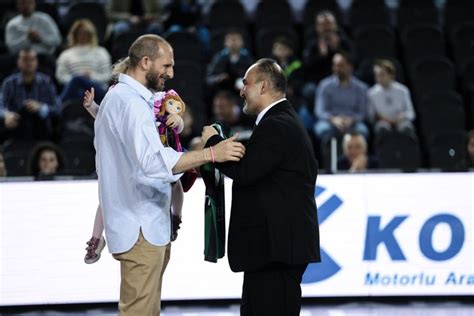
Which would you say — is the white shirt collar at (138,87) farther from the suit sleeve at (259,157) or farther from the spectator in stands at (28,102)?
the spectator in stands at (28,102)

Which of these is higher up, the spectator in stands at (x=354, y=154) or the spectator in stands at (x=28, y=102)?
the spectator in stands at (x=28, y=102)

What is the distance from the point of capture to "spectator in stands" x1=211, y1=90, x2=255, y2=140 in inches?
454

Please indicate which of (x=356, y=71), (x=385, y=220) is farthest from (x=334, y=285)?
(x=356, y=71)

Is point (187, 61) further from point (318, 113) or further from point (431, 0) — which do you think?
point (431, 0)

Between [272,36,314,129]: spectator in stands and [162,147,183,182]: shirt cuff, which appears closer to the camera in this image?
[162,147,183,182]: shirt cuff

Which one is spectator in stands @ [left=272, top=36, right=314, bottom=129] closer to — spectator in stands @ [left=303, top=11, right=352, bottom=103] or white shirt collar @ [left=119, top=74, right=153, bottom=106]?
spectator in stands @ [left=303, top=11, right=352, bottom=103]

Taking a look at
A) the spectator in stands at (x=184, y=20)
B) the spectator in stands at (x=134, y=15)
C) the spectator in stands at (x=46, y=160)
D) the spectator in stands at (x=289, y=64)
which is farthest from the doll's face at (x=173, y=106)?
the spectator in stands at (x=184, y=20)

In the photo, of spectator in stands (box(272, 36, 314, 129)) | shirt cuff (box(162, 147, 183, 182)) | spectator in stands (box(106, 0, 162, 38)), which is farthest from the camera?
spectator in stands (box(106, 0, 162, 38))

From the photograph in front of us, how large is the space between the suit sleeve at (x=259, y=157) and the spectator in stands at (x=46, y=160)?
4437mm

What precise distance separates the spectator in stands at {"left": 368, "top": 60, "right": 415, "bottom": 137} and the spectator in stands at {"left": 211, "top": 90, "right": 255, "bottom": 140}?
1.52 m

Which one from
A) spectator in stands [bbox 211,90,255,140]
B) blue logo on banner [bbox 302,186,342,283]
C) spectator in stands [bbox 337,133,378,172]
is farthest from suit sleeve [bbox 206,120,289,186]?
spectator in stands [bbox 211,90,255,140]

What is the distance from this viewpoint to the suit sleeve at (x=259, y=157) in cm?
577

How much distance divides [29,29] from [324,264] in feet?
17.6

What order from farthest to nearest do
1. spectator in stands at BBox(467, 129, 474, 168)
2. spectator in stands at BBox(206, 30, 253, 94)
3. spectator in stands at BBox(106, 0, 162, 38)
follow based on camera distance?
spectator in stands at BBox(106, 0, 162, 38) → spectator in stands at BBox(206, 30, 253, 94) → spectator in stands at BBox(467, 129, 474, 168)
